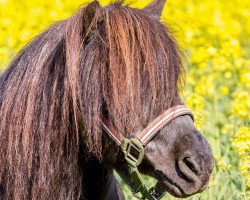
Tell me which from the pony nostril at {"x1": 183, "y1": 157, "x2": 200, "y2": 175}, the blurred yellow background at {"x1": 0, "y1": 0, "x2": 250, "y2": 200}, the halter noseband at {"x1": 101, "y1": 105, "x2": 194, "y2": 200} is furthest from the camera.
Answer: the blurred yellow background at {"x1": 0, "y1": 0, "x2": 250, "y2": 200}

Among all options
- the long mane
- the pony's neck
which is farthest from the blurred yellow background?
the pony's neck

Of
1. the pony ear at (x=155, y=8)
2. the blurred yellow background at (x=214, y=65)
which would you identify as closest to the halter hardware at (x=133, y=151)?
the blurred yellow background at (x=214, y=65)

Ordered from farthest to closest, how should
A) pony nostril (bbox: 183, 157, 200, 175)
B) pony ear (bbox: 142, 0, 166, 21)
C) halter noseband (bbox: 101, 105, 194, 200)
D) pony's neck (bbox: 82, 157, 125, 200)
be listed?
pony ear (bbox: 142, 0, 166, 21)
pony's neck (bbox: 82, 157, 125, 200)
halter noseband (bbox: 101, 105, 194, 200)
pony nostril (bbox: 183, 157, 200, 175)

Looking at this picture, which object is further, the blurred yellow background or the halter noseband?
the blurred yellow background

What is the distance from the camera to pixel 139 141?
12.0ft

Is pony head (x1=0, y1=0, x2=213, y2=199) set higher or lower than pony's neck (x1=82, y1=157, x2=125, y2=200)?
higher

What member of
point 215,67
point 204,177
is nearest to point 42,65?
point 204,177

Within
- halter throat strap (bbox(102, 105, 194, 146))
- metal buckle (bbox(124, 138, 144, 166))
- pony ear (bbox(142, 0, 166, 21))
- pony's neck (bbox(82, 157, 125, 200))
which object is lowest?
pony's neck (bbox(82, 157, 125, 200))

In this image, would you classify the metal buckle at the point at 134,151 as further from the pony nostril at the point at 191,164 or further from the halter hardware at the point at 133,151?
the pony nostril at the point at 191,164

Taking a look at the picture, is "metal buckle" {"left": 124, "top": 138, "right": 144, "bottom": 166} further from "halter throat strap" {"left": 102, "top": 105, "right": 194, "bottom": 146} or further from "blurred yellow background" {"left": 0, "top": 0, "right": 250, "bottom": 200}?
"blurred yellow background" {"left": 0, "top": 0, "right": 250, "bottom": 200}

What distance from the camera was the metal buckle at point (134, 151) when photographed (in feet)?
12.1

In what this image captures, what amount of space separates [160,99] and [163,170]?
345 millimetres

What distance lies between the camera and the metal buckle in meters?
3.67

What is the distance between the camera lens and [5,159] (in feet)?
12.7
